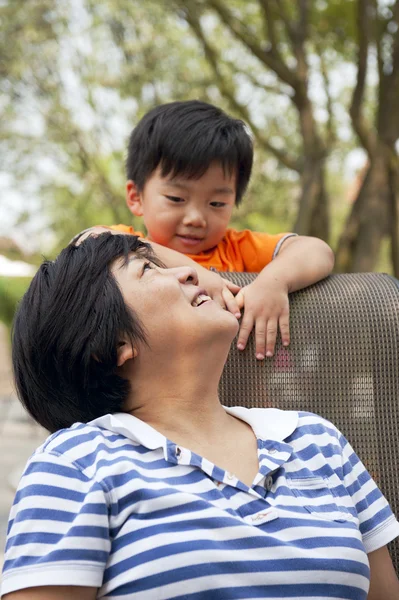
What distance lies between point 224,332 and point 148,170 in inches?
41.3

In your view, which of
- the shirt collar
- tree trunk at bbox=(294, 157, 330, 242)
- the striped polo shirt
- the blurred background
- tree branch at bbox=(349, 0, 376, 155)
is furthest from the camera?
tree trunk at bbox=(294, 157, 330, 242)

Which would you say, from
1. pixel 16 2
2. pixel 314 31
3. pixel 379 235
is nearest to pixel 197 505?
pixel 379 235

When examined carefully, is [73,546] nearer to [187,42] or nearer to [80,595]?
[80,595]

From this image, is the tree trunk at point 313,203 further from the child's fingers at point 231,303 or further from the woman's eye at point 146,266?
the woman's eye at point 146,266

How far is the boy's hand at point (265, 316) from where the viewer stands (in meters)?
1.81

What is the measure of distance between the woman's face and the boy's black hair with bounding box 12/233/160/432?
0.02 m

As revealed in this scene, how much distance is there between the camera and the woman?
1231 mm

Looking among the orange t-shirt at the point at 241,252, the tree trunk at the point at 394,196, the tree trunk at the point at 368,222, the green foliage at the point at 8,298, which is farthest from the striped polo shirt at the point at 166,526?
the green foliage at the point at 8,298

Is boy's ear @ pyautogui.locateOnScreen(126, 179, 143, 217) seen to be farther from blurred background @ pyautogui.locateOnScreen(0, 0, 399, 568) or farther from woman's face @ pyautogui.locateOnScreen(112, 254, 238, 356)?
blurred background @ pyautogui.locateOnScreen(0, 0, 399, 568)

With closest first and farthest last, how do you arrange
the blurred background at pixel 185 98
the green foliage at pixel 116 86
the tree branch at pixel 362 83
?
1. the tree branch at pixel 362 83
2. the blurred background at pixel 185 98
3. the green foliage at pixel 116 86

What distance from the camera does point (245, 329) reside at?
1809 mm

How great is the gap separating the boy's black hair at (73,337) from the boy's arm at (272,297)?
392 mm

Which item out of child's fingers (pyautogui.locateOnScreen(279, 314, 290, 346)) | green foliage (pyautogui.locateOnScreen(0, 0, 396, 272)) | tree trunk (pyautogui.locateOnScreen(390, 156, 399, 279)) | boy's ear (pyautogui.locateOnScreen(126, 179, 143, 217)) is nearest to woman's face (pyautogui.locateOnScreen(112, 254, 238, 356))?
child's fingers (pyautogui.locateOnScreen(279, 314, 290, 346))

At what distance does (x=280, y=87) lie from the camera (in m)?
7.58
